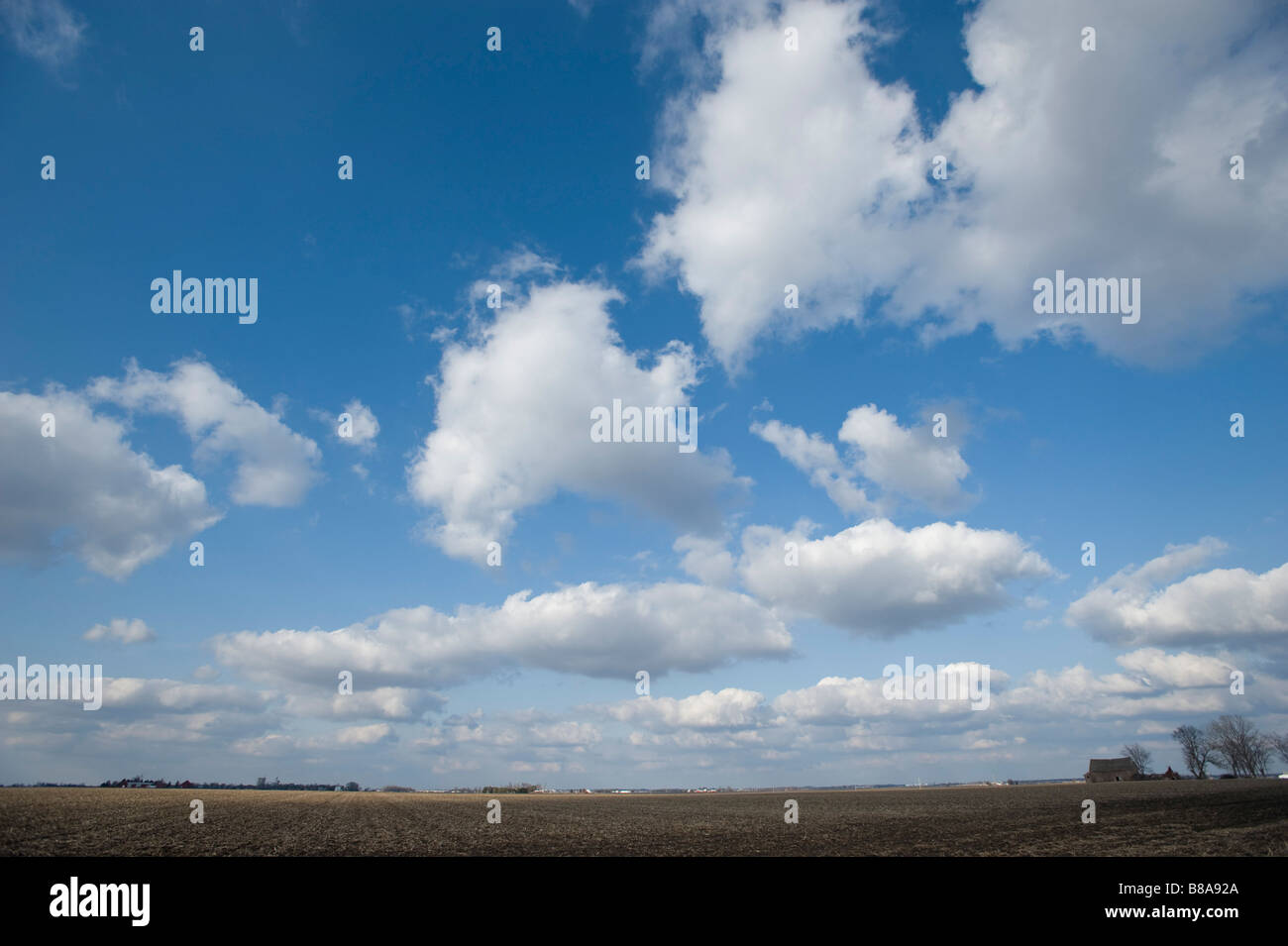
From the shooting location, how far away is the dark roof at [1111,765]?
17650 centimetres

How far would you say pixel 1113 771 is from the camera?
6944 inches

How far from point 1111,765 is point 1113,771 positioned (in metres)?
2.68

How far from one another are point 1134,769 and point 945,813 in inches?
6449

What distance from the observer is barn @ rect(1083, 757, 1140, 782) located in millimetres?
173337

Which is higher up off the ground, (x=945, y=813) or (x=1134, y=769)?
(x=945, y=813)

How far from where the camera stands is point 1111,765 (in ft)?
586

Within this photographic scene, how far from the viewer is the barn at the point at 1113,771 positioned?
173 meters

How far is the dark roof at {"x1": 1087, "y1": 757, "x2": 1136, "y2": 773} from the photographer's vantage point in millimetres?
176500
